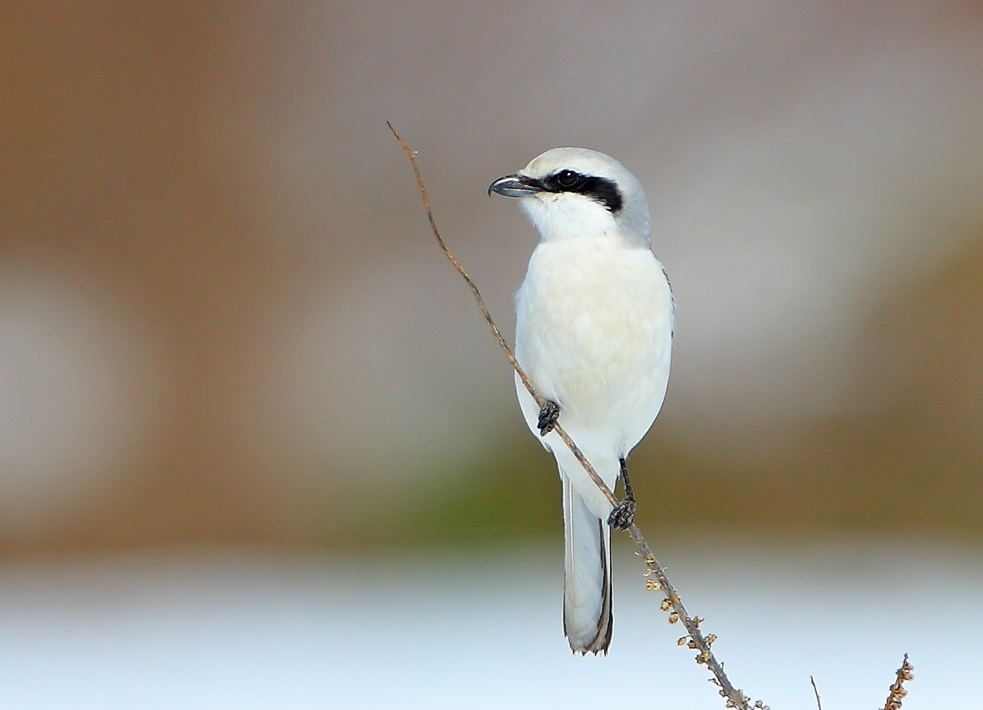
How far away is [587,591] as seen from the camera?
3.54ft

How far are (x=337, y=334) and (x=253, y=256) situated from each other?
16.0 inches

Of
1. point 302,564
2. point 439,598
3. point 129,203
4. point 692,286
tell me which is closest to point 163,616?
point 302,564

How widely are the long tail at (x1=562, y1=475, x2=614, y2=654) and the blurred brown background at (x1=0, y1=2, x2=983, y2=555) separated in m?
1.85

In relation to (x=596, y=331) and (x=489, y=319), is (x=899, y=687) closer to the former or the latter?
(x=489, y=319)

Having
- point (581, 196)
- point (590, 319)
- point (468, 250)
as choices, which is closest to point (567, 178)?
point (581, 196)

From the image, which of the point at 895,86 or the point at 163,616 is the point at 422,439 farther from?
the point at 895,86

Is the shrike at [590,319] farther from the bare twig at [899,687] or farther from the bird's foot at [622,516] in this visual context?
the bare twig at [899,687]

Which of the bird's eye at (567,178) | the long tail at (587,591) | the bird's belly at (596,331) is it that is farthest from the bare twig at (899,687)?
the bird's eye at (567,178)

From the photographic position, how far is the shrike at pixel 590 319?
3.44 feet

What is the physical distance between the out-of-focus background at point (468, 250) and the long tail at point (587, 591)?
181 cm

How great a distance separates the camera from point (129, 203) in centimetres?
313

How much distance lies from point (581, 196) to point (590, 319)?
0.50 ft

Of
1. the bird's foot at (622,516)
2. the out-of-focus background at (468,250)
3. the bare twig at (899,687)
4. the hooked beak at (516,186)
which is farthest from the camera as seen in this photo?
the out-of-focus background at (468,250)

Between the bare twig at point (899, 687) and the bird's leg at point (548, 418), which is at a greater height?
the bird's leg at point (548, 418)
